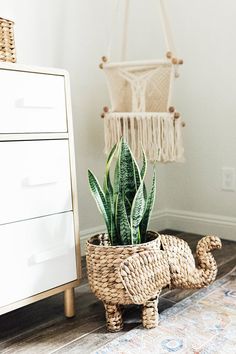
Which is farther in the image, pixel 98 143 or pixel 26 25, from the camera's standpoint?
pixel 98 143

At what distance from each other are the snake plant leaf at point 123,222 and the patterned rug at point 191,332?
→ 25 centimetres

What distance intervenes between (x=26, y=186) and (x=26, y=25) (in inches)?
31.6

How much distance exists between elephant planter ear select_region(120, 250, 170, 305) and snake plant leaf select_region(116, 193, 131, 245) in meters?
0.08

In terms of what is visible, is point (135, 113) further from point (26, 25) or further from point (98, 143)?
point (26, 25)

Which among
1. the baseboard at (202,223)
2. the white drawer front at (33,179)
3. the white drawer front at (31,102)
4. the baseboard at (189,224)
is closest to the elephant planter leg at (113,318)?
the white drawer front at (33,179)

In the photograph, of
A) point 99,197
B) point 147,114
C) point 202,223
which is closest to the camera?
point 99,197

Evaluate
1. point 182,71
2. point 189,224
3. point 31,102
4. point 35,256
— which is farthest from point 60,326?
point 182,71

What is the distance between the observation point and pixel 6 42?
45.8 inches

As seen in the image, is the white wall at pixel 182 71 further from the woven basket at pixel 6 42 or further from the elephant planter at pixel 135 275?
the elephant planter at pixel 135 275

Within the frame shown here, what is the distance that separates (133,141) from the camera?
1.69 m

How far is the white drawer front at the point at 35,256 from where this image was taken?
1067 millimetres

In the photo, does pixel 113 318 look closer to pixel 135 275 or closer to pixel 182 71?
pixel 135 275

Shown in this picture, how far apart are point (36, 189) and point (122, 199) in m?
0.24

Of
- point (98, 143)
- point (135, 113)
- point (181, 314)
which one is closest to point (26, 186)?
point (181, 314)
